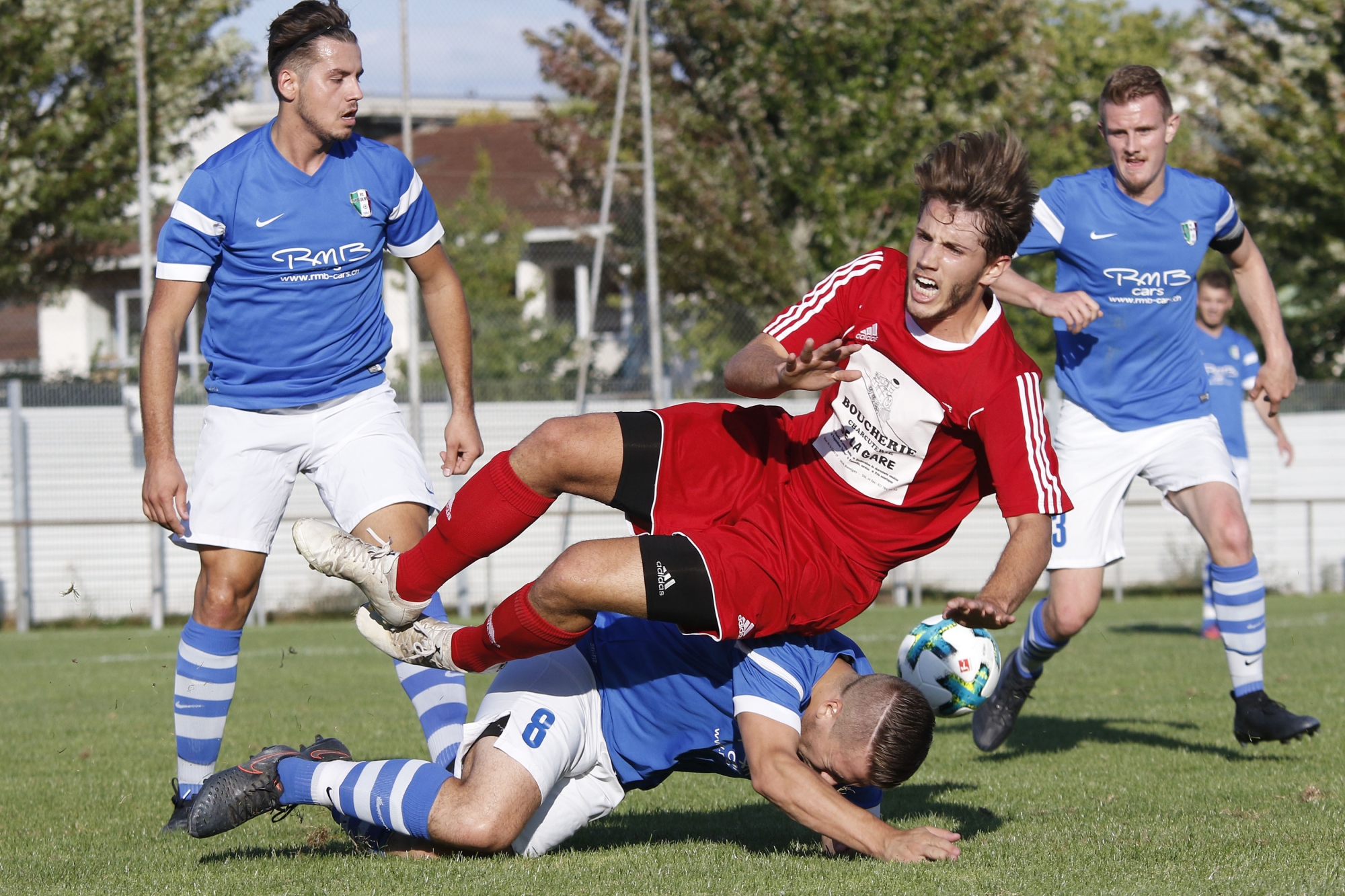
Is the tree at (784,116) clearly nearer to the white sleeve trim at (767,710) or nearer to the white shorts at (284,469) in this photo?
the white shorts at (284,469)

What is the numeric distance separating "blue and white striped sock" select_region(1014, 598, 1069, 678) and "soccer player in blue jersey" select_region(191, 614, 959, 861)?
1.86m

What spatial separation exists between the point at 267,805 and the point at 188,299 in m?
1.88

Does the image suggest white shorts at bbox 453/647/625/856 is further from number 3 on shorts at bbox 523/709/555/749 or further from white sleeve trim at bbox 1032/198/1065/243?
white sleeve trim at bbox 1032/198/1065/243

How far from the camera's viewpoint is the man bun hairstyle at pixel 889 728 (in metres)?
4.14

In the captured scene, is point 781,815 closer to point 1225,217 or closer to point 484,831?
point 484,831

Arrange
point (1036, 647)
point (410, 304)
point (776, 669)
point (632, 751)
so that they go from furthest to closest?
1. point (410, 304)
2. point (1036, 647)
3. point (632, 751)
4. point (776, 669)

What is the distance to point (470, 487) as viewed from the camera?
454 centimetres

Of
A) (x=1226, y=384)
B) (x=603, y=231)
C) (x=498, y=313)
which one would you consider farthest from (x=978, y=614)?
(x=498, y=313)

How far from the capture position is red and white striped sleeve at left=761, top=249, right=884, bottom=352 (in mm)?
4609

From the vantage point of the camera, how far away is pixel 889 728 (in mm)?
4141

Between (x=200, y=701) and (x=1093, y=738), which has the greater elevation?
(x=200, y=701)

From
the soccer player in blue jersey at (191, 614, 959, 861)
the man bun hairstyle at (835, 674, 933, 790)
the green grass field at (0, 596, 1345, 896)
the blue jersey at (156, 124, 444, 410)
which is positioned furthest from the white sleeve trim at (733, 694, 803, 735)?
the blue jersey at (156, 124, 444, 410)

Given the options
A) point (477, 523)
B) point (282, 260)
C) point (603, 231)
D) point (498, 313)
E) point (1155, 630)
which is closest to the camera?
point (477, 523)

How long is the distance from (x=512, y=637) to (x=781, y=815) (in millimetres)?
1717
